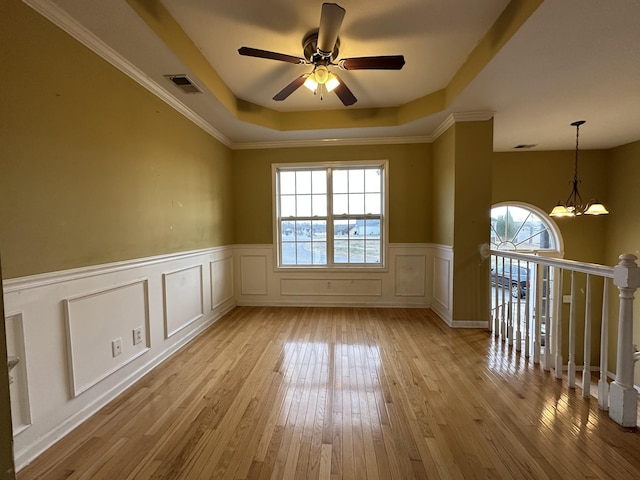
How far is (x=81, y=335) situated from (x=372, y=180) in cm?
369

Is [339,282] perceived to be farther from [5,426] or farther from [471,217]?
[5,426]

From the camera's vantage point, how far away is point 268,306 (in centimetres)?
430

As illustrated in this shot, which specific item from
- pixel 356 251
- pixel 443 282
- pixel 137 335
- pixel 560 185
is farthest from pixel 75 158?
pixel 560 185

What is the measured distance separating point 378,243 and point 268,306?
1927 millimetres

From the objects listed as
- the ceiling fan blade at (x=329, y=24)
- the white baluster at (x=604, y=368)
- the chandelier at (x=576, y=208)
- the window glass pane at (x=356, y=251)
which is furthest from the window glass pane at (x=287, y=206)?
the chandelier at (x=576, y=208)

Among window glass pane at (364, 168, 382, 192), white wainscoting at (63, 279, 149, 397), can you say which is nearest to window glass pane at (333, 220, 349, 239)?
window glass pane at (364, 168, 382, 192)

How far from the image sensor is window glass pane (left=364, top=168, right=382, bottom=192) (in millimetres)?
4230

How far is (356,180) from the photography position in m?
4.27

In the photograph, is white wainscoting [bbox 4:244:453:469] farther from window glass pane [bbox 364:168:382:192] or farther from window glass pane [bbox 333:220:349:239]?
window glass pane [bbox 364:168:382:192]

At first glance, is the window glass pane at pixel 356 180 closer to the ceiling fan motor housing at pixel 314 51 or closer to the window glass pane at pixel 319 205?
the window glass pane at pixel 319 205

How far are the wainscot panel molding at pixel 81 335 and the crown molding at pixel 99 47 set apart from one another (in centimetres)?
147

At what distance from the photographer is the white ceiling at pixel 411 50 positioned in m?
1.79

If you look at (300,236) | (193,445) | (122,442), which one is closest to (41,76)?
(122,442)

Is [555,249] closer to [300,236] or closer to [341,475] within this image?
[300,236]
